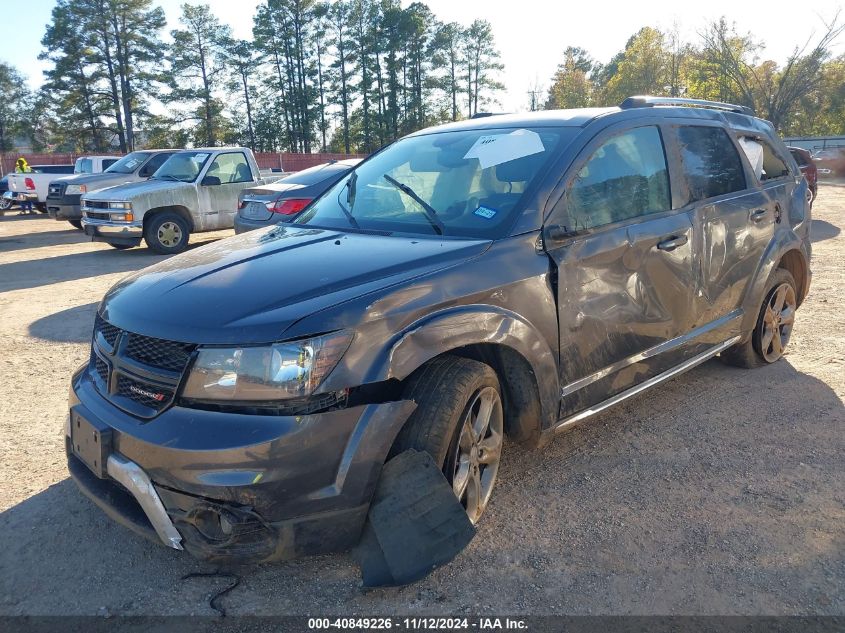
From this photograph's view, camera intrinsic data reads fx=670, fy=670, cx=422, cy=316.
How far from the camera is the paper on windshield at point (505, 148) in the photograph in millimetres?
3369

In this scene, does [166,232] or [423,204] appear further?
[166,232]

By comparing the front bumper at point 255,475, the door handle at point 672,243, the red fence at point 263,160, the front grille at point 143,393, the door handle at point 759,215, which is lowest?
the front bumper at point 255,475

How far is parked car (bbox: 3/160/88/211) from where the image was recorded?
20.8 m

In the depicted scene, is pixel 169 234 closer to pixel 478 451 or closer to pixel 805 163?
pixel 478 451

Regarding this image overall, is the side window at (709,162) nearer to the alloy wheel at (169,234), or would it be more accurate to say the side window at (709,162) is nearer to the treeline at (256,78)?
the alloy wheel at (169,234)

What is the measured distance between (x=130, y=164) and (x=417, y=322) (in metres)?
14.1

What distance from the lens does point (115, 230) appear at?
456 inches

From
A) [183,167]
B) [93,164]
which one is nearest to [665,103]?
[183,167]

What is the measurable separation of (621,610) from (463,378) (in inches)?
40.3

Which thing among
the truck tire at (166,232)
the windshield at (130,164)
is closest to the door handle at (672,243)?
the truck tire at (166,232)

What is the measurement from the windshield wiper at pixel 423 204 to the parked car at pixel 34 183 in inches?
796

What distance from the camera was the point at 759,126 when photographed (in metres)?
4.85

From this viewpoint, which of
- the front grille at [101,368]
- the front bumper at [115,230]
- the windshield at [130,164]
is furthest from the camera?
the windshield at [130,164]

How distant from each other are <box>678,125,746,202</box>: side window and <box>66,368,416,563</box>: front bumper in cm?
251
